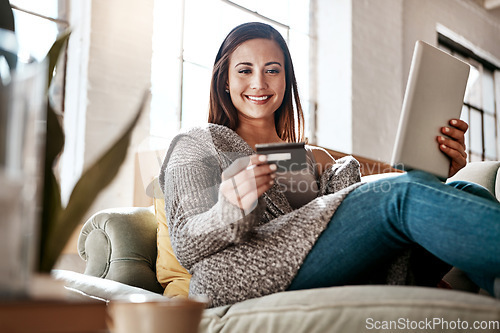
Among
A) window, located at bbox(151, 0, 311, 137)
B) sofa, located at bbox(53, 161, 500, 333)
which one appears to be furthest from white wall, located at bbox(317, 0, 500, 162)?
sofa, located at bbox(53, 161, 500, 333)

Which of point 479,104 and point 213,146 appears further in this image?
point 479,104

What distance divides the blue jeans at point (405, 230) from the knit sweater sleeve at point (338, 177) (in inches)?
14.1

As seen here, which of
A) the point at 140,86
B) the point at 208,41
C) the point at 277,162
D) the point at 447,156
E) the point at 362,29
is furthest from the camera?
the point at 362,29

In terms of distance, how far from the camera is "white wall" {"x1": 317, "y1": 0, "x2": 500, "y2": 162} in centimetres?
413

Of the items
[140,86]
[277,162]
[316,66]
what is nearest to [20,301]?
[277,162]

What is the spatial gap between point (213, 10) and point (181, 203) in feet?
8.32

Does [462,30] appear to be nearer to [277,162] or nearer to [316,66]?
[316,66]

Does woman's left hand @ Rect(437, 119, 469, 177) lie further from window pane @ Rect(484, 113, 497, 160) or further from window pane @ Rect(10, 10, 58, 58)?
window pane @ Rect(484, 113, 497, 160)

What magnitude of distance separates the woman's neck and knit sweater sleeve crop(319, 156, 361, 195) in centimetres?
29

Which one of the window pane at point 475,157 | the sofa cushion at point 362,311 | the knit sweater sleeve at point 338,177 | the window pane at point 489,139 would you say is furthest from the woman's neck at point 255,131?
the window pane at point 489,139

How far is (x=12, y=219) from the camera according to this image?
368mm

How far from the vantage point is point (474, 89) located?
5.66 m

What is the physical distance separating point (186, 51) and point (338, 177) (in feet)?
6.55

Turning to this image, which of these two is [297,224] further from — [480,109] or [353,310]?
[480,109]
